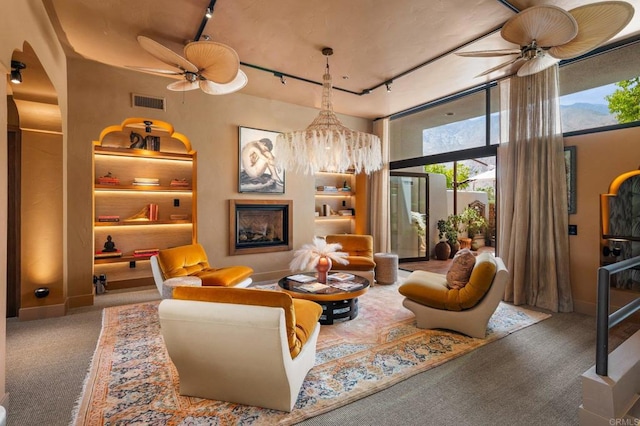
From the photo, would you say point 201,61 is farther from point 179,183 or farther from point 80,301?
point 80,301

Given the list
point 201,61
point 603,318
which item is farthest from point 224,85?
point 603,318

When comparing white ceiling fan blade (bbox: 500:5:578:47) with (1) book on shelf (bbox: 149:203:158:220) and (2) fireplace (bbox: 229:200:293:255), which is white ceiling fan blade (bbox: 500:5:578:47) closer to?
(2) fireplace (bbox: 229:200:293:255)

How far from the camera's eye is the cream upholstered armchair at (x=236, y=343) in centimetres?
189

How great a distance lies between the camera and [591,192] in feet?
13.0

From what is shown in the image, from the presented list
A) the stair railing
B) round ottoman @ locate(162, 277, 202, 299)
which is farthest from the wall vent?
the stair railing

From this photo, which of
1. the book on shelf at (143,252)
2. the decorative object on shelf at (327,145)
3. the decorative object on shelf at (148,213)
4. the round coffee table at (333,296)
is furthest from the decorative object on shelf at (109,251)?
the decorative object on shelf at (327,145)

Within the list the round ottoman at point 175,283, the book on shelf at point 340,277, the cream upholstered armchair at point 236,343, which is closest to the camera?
the cream upholstered armchair at point 236,343

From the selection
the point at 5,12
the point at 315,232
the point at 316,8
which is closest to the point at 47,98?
the point at 5,12

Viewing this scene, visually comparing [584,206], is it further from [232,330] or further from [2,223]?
[2,223]

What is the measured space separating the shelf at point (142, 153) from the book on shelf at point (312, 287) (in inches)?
140

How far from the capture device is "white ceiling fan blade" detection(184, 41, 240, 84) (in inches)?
114

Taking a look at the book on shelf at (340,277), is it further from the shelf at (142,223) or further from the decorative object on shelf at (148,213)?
the decorative object on shelf at (148,213)

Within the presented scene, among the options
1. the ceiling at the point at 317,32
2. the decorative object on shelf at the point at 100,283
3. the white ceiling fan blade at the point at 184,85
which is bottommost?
the decorative object on shelf at the point at 100,283

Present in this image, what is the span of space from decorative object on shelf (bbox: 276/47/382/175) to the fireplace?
2.02 metres
